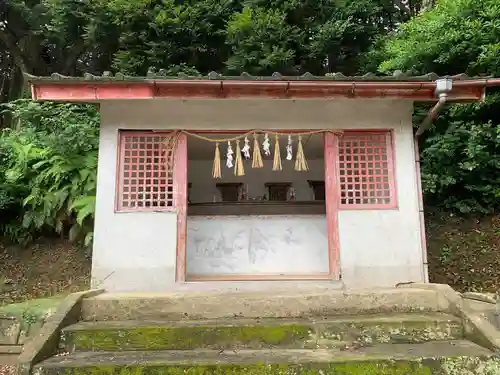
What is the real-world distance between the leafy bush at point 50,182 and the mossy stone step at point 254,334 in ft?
12.9

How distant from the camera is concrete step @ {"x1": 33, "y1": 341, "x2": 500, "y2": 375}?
3.90 m

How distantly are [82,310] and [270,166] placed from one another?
6.76m

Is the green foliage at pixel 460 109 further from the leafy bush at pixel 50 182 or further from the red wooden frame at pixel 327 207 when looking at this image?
the leafy bush at pixel 50 182

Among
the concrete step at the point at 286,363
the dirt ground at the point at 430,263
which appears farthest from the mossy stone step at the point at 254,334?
the dirt ground at the point at 430,263

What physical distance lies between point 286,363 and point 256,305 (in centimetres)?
117

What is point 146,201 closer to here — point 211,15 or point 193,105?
point 193,105

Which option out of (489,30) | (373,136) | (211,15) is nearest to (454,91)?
(373,136)

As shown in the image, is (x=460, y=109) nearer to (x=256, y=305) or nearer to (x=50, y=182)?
(x=256, y=305)

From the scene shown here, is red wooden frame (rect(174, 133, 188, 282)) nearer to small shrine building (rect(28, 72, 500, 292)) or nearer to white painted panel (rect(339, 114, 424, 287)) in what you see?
small shrine building (rect(28, 72, 500, 292))

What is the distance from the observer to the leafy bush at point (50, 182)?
852cm

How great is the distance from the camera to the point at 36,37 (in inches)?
612

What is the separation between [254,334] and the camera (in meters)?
4.52

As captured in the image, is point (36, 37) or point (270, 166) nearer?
point (270, 166)

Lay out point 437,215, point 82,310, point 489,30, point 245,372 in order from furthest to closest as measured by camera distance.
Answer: point 437,215 → point 489,30 → point 82,310 → point 245,372
